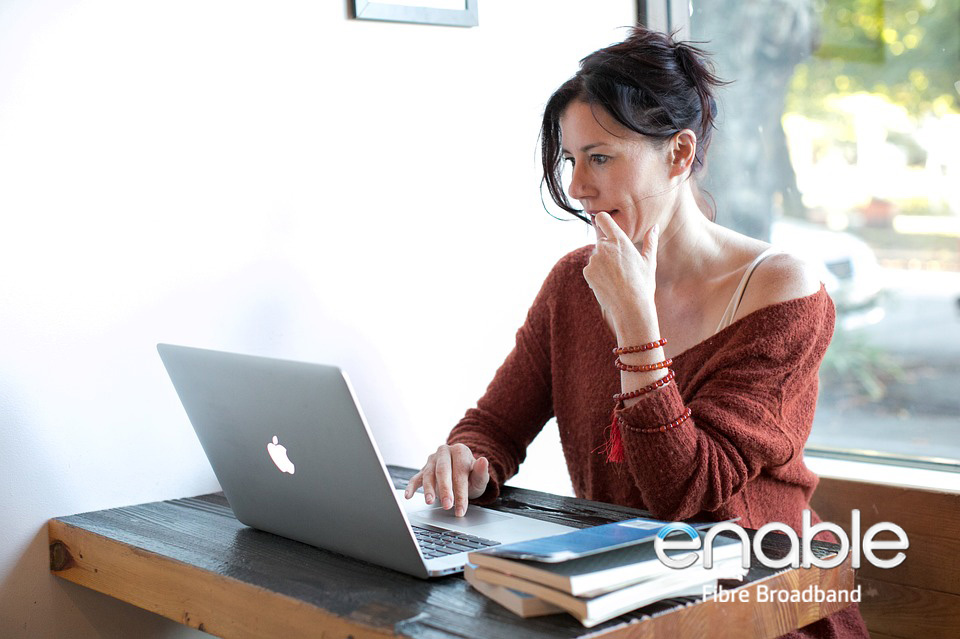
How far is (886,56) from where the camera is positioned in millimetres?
1944

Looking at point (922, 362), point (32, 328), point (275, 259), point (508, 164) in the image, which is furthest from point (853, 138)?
point (32, 328)

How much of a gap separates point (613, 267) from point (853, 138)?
1007 millimetres

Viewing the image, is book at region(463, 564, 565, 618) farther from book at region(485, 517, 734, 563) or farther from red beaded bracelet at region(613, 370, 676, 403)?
red beaded bracelet at region(613, 370, 676, 403)

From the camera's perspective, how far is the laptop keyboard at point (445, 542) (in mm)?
1074

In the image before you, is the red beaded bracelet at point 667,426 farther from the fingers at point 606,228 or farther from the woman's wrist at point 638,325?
the fingers at point 606,228

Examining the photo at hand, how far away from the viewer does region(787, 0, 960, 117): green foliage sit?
6.01 feet

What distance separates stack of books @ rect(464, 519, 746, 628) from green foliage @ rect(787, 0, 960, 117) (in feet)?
4.06

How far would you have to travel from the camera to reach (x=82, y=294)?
130 cm

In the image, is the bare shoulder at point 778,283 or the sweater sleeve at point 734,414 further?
the bare shoulder at point 778,283

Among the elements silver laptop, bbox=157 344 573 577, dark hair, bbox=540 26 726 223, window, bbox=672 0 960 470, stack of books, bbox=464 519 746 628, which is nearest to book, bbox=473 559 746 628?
stack of books, bbox=464 519 746 628

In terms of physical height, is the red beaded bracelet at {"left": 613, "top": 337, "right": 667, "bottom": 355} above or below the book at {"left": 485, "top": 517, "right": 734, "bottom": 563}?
above

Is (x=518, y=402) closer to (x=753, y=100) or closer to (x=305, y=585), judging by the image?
(x=305, y=585)

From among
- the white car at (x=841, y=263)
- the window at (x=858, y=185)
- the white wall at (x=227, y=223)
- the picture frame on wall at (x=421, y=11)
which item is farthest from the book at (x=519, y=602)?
the white car at (x=841, y=263)

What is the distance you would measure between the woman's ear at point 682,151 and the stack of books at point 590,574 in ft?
2.09
